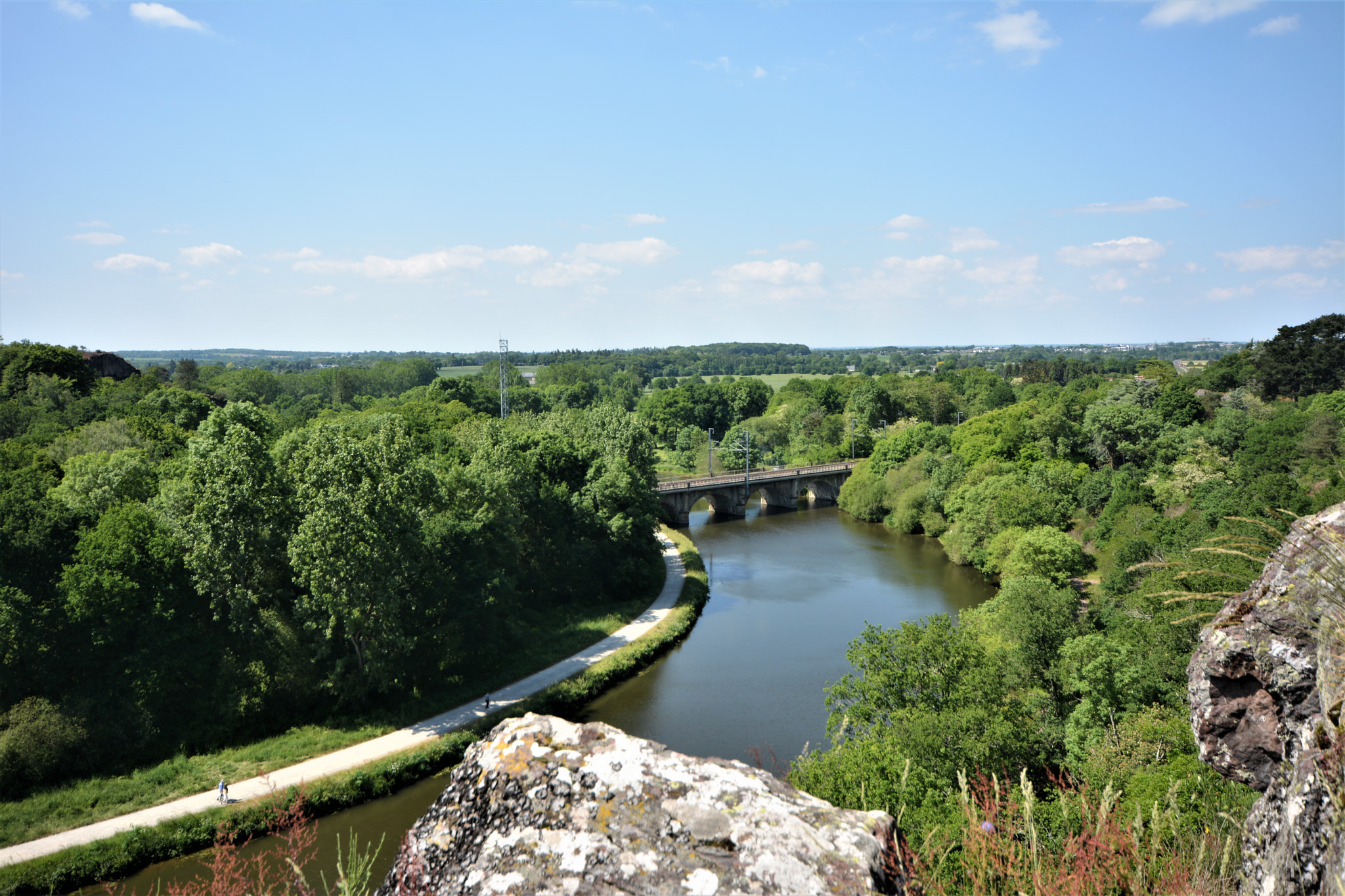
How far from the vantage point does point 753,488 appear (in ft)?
213

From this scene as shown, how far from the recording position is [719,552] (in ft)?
166

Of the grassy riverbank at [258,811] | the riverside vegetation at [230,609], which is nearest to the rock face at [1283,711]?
the grassy riverbank at [258,811]

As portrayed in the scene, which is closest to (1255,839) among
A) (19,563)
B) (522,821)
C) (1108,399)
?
(522,821)

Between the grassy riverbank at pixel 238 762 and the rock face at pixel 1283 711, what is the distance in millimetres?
22654

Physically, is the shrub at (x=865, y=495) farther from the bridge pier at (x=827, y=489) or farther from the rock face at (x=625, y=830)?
the rock face at (x=625, y=830)

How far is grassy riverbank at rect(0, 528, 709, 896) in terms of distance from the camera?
17.1 metres

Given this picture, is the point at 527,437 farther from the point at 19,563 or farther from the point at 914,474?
the point at 914,474

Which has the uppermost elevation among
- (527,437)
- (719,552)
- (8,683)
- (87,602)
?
(527,437)

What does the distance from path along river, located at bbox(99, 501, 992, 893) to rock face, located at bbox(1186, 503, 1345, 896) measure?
13.1m

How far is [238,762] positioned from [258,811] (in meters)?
3.43

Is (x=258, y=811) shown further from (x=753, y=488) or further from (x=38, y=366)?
(x=753, y=488)

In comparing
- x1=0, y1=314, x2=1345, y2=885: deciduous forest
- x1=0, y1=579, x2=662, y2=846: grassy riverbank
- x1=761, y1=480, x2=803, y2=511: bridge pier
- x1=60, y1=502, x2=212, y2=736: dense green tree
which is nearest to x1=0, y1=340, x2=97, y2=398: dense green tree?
x1=0, y1=314, x2=1345, y2=885: deciduous forest

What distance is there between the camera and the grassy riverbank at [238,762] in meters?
19.0

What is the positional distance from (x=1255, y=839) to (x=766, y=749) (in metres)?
19.8
